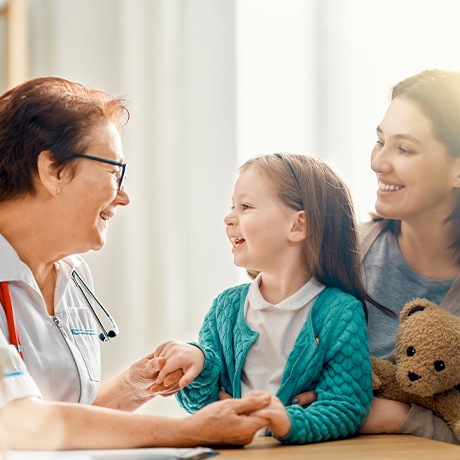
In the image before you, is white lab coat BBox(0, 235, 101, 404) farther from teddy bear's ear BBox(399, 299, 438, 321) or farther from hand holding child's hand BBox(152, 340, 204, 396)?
teddy bear's ear BBox(399, 299, 438, 321)

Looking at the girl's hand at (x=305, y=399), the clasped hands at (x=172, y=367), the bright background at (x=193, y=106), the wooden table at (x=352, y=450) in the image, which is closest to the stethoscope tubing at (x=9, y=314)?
the clasped hands at (x=172, y=367)

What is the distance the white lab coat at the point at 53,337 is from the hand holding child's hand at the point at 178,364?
0.48 ft

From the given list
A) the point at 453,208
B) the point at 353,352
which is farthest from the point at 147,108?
the point at 353,352

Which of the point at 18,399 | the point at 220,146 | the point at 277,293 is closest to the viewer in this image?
the point at 18,399

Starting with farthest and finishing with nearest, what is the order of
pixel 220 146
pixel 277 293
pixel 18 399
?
1. pixel 220 146
2. pixel 277 293
3. pixel 18 399

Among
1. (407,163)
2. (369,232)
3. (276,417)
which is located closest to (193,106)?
(369,232)

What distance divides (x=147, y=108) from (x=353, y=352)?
1.76 meters

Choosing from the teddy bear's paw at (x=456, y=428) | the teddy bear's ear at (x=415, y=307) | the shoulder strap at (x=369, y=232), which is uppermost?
the shoulder strap at (x=369, y=232)

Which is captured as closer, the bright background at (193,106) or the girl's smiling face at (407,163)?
the girl's smiling face at (407,163)

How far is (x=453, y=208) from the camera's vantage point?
5.84 ft

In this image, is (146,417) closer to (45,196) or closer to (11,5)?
(45,196)

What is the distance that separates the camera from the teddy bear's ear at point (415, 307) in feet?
5.20

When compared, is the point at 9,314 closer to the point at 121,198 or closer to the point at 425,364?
the point at 121,198

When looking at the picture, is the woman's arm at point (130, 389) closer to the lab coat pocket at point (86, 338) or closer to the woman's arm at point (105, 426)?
the lab coat pocket at point (86, 338)
